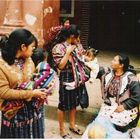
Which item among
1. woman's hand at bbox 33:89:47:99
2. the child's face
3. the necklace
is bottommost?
woman's hand at bbox 33:89:47:99

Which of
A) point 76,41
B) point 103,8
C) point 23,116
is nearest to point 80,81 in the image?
point 76,41

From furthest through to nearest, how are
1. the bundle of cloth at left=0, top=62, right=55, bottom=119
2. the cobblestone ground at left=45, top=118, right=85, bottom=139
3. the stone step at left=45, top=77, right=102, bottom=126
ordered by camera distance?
the stone step at left=45, top=77, right=102, bottom=126 < the cobblestone ground at left=45, top=118, right=85, bottom=139 < the bundle of cloth at left=0, top=62, right=55, bottom=119

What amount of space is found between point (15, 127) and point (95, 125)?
4.13 feet

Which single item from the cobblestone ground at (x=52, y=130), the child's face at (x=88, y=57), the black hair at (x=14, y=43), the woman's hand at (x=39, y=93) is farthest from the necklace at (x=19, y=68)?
the cobblestone ground at (x=52, y=130)

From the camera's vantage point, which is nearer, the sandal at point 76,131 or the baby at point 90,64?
the baby at point 90,64

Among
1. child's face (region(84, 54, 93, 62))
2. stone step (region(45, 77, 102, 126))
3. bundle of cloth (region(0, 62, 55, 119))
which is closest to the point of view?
bundle of cloth (region(0, 62, 55, 119))

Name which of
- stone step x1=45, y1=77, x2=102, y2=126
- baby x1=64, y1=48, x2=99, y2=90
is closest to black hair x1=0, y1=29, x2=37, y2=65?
baby x1=64, y1=48, x2=99, y2=90

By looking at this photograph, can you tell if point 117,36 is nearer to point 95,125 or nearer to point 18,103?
point 95,125

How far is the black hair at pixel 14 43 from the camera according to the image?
3.71 meters

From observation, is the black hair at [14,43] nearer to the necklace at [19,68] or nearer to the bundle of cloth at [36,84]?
the necklace at [19,68]

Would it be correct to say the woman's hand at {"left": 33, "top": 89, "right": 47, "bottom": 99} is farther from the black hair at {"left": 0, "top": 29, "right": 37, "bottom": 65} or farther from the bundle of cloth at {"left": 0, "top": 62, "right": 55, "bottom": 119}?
the black hair at {"left": 0, "top": 29, "right": 37, "bottom": 65}

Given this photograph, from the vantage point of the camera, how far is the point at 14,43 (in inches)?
147

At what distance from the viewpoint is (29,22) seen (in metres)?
8.88

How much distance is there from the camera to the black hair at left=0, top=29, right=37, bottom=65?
3.71m
